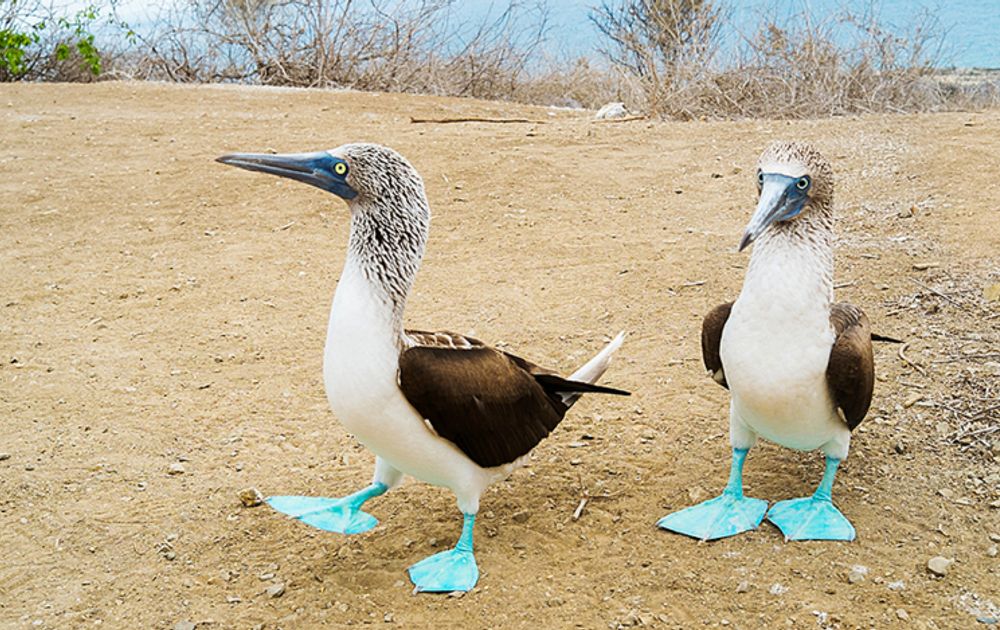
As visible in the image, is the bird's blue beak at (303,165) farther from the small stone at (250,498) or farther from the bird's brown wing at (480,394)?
the small stone at (250,498)

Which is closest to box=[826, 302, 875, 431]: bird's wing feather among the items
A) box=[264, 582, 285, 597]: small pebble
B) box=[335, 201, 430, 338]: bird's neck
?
box=[335, 201, 430, 338]: bird's neck

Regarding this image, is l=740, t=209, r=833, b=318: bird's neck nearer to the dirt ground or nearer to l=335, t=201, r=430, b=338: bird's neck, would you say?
the dirt ground

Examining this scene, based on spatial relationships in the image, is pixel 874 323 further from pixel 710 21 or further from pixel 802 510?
pixel 710 21

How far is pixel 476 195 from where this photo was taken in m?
6.84

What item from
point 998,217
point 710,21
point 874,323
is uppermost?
point 710,21

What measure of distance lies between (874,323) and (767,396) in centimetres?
196

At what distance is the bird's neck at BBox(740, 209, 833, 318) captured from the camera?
2828mm

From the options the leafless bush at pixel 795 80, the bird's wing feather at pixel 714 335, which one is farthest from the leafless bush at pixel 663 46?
the bird's wing feather at pixel 714 335

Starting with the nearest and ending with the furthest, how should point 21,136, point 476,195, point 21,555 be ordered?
point 21,555
point 476,195
point 21,136

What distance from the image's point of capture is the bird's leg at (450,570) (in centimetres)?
282

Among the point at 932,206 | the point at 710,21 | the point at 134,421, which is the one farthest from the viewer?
the point at 710,21

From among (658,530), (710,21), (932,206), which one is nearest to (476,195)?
(932,206)

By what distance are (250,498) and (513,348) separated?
5.57ft

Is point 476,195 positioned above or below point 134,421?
above
